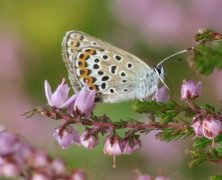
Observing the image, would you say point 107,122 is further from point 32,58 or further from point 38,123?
point 32,58

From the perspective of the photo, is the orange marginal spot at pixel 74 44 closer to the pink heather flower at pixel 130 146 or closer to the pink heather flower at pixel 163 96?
the pink heather flower at pixel 163 96

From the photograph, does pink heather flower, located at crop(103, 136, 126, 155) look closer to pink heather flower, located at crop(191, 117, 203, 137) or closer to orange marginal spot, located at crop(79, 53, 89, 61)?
pink heather flower, located at crop(191, 117, 203, 137)

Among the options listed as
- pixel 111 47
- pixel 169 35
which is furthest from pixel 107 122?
pixel 169 35

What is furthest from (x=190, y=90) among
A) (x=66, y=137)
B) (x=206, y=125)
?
(x=66, y=137)

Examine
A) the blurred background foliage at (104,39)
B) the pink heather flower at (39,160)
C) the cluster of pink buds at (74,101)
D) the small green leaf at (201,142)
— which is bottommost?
the blurred background foliage at (104,39)

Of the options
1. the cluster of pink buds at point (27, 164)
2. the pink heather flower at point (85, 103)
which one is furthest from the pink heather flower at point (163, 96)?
the cluster of pink buds at point (27, 164)

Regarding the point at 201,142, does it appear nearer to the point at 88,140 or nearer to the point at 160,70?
the point at 88,140

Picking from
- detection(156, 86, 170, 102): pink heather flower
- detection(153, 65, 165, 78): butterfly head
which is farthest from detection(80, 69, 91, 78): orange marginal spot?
detection(156, 86, 170, 102): pink heather flower
